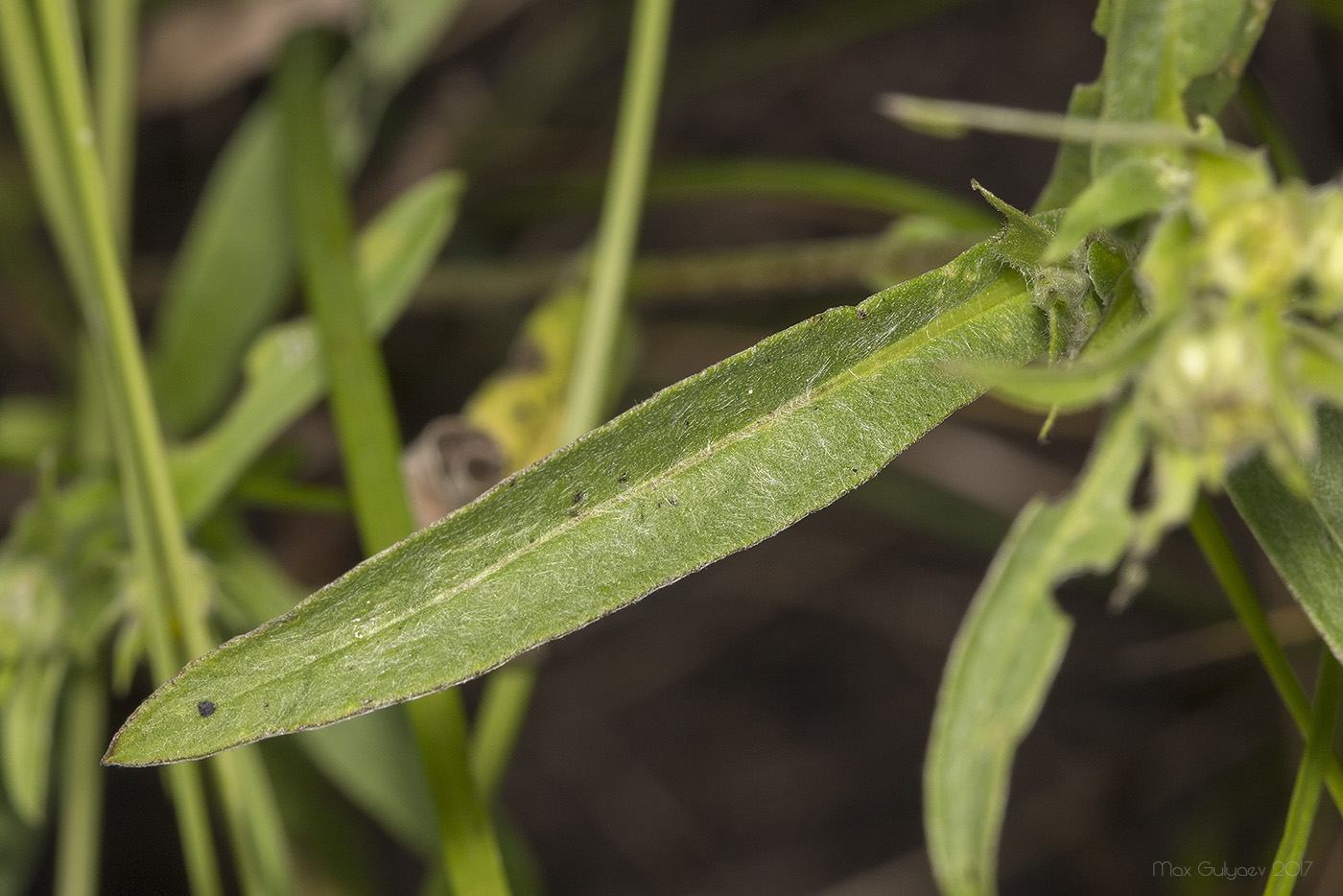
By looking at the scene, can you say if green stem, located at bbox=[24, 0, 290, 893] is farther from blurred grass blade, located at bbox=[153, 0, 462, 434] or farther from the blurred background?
the blurred background

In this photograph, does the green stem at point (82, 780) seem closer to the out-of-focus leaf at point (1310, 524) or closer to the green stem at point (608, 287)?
the green stem at point (608, 287)

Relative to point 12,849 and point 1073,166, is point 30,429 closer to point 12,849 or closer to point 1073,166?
point 12,849

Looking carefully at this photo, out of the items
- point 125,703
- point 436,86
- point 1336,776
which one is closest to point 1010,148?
point 436,86

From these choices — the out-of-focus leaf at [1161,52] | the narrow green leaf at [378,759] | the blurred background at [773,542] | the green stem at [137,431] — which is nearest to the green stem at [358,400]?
the green stem at [137,431]

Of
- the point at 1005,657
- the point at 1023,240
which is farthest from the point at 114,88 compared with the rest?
the point at 1005,657

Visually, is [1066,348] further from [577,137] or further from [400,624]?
[577,137]
